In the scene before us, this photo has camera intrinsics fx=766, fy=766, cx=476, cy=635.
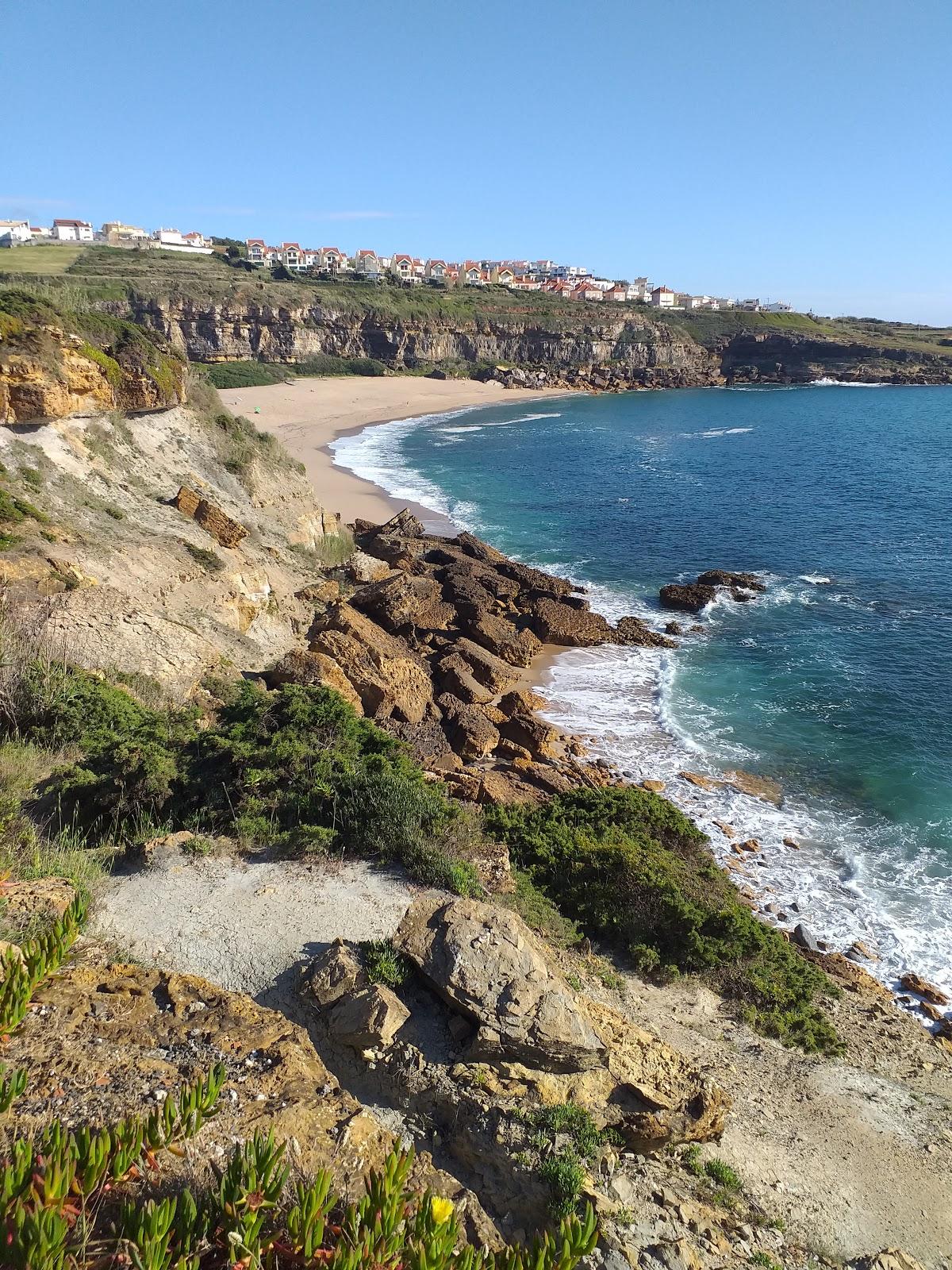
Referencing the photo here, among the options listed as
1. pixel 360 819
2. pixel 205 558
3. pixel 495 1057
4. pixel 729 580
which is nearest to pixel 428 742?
pixel 360 819

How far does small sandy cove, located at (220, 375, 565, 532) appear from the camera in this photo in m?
38.7

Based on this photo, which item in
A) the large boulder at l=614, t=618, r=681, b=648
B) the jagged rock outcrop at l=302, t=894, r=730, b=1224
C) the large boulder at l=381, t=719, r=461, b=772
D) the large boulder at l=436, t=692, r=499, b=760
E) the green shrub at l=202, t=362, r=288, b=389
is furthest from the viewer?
the green shrub at l=202, t=362, r=288, b=389

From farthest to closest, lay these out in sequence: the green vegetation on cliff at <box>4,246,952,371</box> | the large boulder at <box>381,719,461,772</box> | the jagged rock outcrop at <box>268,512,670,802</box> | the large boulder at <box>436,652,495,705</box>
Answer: the green vegetation on cliff at <box>4,246,952,371</box> < the large boulder at <box>436,652,495,705</box> < the jagged rock outcrop at <box>268,512,670,802</box> < the large boulder at <box>381,719,461,772</box>

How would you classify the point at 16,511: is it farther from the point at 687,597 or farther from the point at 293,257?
the point at 293,257

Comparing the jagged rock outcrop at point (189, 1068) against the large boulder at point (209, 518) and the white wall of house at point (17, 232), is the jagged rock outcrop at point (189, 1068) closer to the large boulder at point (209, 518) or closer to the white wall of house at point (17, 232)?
the large boulder at point (209, 518)

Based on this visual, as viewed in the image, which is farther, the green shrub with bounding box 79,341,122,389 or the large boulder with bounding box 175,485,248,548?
the green shrub with bounding box 79,341,122,389

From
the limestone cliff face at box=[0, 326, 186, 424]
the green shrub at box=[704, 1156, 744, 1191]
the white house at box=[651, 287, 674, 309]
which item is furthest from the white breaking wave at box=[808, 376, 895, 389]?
the green shrub at box=[704, 1156, 744, 1191]

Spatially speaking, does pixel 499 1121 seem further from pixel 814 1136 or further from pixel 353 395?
pixel 353 395

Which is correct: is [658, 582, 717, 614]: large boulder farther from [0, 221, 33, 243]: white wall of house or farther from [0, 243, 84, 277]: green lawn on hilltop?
[0, 221, 33, 243]: white wall of house

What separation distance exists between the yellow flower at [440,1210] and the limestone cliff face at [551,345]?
8432 cm

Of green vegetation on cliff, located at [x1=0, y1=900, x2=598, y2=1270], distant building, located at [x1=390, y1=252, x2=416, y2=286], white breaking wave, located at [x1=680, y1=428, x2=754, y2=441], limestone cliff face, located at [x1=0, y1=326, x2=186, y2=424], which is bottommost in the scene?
white breaking wave, located at [x1=680, y1=428, x2=754, y2=441]

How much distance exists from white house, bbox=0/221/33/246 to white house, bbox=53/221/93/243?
476 centimetres

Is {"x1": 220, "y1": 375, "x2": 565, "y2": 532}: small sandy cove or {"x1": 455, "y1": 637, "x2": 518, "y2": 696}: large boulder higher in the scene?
{"x1": 220, "y1": 375, "x2": 565, "y2": 532}: small sandy cove

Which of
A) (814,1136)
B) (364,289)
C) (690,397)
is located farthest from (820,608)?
(364,289)
